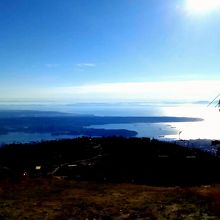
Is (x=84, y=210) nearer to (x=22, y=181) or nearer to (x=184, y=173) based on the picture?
(x=22, y=181)

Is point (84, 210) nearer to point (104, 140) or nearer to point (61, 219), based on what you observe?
point (61, 219)

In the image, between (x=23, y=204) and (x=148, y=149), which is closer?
(x=23, y=204)

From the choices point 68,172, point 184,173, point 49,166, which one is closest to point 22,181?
point 68,172

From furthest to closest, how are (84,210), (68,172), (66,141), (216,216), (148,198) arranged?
(66,141) < (68,172) < (148,198) < (84,210) < (216,216)

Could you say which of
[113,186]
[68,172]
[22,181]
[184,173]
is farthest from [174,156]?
[22,181]

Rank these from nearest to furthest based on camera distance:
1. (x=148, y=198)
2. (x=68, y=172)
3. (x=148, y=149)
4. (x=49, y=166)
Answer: (x=148, y=198), (x=68, y=172), (x=49, y=166), (x=148, y=149)

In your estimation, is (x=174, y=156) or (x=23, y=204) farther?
(x=174, y=156)

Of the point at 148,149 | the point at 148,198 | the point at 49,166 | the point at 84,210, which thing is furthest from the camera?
the point at 148,149

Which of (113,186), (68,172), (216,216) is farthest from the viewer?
(68,172)
